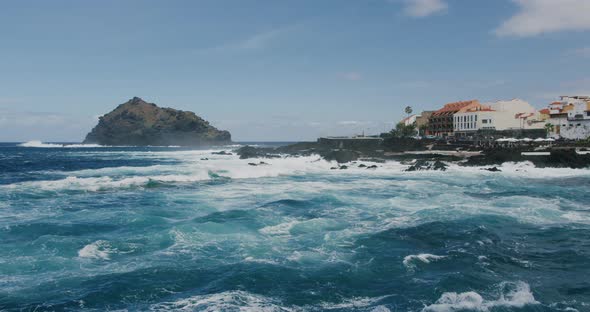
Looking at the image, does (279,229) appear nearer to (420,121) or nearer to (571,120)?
(571,120)

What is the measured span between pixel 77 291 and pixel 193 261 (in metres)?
3.37

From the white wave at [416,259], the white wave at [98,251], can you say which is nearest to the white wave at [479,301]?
the white wave at [416,259]

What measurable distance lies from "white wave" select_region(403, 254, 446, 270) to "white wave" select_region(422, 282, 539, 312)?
7.30 feet

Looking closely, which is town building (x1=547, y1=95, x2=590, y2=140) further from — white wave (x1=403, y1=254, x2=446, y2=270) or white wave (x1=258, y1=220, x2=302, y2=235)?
white wave (x1=403, y1=254, x2=446, y2=270)

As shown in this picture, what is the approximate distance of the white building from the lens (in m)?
87.8

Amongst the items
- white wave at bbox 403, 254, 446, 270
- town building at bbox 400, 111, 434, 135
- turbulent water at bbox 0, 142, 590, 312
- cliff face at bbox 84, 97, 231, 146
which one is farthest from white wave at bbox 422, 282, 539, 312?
cliff face at bbox 84, 97, 231, 146

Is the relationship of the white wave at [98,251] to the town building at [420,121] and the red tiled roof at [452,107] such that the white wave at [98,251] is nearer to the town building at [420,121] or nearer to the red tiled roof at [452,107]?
the red tiled roof at [452,107]

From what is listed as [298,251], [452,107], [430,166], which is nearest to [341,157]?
[430,166]

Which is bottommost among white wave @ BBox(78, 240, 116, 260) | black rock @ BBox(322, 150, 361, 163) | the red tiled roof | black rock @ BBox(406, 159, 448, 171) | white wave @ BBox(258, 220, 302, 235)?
white wave @ BBox(78, 240, 116, 260)

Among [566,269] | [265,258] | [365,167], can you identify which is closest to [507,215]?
[566,269]

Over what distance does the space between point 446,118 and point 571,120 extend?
111 ft

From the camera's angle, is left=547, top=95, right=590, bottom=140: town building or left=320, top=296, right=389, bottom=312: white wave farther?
left=547, top=95, right=590, bottom=140: town building

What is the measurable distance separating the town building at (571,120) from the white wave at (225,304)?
76190mm

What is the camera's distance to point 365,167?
1866 inches
